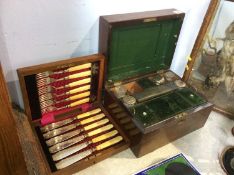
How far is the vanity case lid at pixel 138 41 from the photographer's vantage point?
3.39 ft

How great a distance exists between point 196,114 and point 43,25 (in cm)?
80

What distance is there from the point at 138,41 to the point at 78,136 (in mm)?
527

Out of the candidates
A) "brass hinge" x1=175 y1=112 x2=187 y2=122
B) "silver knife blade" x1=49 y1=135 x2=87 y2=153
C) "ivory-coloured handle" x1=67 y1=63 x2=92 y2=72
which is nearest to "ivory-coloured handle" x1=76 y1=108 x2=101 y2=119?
"silver knife blade" x1=49 y1=135 x2=87 y2=153

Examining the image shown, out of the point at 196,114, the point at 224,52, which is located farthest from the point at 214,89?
the point at 196,114

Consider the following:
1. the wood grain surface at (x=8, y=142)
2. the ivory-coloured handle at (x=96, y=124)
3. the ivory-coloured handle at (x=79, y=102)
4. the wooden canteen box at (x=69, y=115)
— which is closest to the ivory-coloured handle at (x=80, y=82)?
the wooden canteen box at (x=69, y=115)

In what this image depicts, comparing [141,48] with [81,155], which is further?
[141,48]

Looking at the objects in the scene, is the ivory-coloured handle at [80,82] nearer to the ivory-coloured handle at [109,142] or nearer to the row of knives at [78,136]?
the row of knives at [78,136]

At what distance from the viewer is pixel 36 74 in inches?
37.9

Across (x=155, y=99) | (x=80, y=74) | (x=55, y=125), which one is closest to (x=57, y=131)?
(x=55, y=125)

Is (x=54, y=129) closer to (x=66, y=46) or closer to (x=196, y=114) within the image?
(x=66, y=46)

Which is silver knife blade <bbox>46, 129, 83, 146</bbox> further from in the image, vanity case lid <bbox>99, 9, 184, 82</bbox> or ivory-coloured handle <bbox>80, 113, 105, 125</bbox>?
vanity case lid <bbox>99, 9, 184, 82</bbox>

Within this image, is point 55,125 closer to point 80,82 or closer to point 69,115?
point 69,115

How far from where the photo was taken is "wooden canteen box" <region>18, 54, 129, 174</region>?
0.97 metres

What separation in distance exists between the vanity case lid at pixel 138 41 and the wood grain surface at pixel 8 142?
0.53 m
